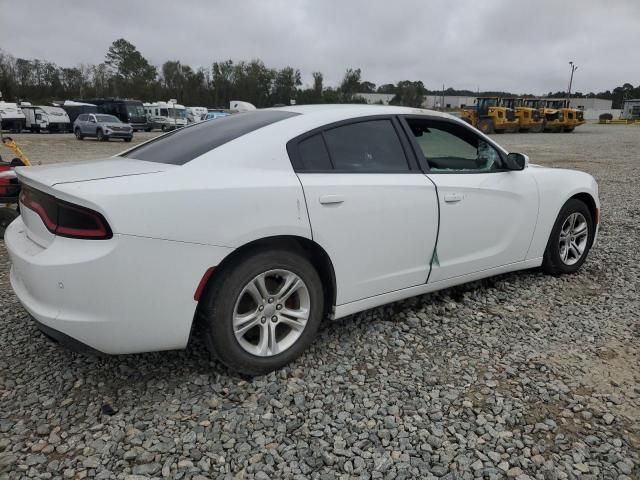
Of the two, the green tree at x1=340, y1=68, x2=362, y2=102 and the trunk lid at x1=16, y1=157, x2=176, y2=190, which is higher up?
the green tree at x1=340, y1=68, x2=362, y2=102

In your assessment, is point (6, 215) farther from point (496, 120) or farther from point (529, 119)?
point (529, 119)

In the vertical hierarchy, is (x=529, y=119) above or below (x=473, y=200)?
above

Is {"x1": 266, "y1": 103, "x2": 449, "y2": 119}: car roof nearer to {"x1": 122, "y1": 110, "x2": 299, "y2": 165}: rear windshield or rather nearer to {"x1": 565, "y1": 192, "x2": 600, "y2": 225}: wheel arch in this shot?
{"x1": 122, "y1": 110, "x2": 299, "y2": 165}: rear windshield

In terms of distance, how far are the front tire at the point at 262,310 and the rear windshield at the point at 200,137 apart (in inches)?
27.4

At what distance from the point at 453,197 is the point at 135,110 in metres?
36.2

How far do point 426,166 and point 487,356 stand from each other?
50.5 inches

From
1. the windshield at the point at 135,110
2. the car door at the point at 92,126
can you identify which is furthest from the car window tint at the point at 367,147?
the windshield at the point at 135,110

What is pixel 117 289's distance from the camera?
7.02 ft

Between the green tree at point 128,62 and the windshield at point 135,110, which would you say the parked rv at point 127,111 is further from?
the green tree at point 128,62

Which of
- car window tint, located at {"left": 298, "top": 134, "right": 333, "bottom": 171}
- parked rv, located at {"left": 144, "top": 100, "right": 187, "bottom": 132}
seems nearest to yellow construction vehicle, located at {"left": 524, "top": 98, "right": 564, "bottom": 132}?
parked rv, located at {"left": 144, "top": 100, "right": 187, "bottom": 132}

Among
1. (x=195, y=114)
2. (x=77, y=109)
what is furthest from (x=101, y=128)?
(x=195, y=114)

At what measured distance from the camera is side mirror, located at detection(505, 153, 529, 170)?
145 inches

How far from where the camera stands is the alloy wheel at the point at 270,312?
2.54 m

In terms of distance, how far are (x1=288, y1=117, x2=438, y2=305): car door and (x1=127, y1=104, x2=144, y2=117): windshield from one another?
35622 millimetres
